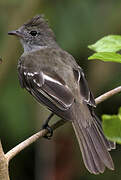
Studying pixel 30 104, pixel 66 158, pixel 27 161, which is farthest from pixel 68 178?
pixel 30 104

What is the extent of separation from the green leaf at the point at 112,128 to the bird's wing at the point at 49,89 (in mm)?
1785

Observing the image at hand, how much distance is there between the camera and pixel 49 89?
3979 millimetres

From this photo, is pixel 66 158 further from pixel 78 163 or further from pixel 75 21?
pixel 75 21

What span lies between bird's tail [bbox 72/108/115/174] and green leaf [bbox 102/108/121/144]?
3.92ft

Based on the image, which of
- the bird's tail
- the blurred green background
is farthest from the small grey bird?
the blurred green background

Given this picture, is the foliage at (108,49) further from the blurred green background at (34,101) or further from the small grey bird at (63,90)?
the blurred green background at (34,101)

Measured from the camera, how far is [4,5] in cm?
597

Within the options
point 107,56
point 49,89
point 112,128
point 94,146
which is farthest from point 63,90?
point 112,128

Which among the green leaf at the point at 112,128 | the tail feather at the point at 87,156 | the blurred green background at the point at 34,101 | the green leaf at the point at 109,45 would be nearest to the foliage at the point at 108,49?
the green leaf at the point at 109,45

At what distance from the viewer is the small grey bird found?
11.4ft

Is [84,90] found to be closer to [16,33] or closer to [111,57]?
[16,33]

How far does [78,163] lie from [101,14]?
6.94 ft

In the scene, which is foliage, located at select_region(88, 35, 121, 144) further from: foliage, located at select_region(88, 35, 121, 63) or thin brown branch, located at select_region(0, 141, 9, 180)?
thin brown branch, located at select_region(0, 141, 9, 180)

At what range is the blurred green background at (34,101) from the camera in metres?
5.67
